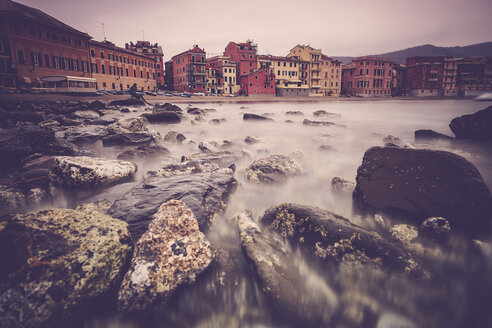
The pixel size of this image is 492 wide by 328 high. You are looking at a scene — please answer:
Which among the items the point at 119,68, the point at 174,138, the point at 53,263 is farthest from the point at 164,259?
the point at 119,68

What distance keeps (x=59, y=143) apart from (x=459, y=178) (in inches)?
302

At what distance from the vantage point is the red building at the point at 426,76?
209 feet

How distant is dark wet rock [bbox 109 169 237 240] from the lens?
2889 mm

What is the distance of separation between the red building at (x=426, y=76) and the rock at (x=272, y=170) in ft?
254

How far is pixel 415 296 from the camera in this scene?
7.73ft

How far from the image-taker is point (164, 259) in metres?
2.24

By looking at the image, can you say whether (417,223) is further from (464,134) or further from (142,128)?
(142,128)

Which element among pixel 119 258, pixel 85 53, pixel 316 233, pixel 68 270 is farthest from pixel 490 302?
pixel 85 53

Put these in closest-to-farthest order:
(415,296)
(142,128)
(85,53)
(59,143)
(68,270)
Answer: (68,270), (415,296), (59,143), (142,128), (85,53)

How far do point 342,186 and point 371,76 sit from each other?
2797 inches

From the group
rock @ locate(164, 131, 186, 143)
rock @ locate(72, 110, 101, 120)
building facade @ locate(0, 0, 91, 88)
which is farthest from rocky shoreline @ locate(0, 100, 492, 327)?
building facade @ locate(0, 0, 91, 88)

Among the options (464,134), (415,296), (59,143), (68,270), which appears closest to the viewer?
(68,270)

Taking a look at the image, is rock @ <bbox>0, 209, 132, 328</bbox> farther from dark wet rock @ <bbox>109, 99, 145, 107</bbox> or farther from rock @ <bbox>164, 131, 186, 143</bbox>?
dark wet rock @ <bbox>109, 99, 145, 107</bbox>

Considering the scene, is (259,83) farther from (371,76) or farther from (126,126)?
(126,126)
